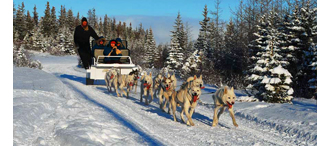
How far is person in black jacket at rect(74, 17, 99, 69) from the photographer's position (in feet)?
45.8

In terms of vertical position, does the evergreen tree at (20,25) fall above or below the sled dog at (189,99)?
above

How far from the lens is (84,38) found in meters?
14.1

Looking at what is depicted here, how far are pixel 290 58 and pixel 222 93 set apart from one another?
34.8 feet

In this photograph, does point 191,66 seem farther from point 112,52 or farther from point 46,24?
point 46,24

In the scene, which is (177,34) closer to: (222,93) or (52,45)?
(222,93)

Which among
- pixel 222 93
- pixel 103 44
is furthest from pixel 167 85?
pixel 103 44

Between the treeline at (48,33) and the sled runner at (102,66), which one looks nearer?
the sled runner at (102,66)

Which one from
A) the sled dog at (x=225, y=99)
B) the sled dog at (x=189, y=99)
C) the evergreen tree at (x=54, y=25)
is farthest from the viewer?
the evergreen tree at (x=54, y=25)

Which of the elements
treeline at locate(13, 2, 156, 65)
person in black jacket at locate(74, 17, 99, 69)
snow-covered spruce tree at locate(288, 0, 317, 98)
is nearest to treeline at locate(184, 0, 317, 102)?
snow-covered spruce tree at locate(288, 0, 317, 98)

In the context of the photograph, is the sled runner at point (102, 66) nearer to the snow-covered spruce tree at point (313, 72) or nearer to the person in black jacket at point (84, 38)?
the person in black jacket at point (84, 38)

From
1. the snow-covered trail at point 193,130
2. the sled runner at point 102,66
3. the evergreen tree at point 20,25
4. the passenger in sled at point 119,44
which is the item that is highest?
the evergreen tree at point 20,25

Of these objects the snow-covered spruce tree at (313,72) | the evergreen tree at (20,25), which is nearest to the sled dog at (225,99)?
the snow-covered spruce tree at (313,72)

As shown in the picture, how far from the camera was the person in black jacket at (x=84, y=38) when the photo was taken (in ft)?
45.8

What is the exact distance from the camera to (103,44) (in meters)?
16.9
